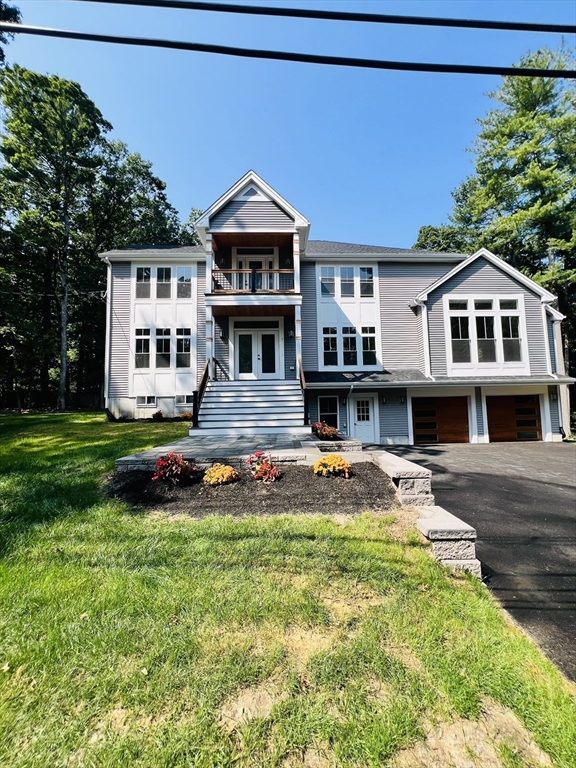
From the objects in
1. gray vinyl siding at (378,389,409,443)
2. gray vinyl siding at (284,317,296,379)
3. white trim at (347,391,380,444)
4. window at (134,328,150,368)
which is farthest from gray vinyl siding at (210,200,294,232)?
gray vinyl siding at (378,389,409,443)

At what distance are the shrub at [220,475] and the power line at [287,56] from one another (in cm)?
438

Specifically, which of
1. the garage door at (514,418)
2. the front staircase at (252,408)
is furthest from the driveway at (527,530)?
the garage door at (514,418)

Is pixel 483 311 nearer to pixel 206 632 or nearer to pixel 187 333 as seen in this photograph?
pixel 187 333

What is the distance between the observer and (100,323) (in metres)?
26.3

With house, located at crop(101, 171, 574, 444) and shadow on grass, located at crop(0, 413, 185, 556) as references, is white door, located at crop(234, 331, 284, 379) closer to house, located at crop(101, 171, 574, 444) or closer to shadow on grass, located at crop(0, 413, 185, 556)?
house, located at crop(101, 171, 574, 444)

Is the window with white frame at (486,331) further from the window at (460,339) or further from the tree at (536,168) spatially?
the tree at (536,168)

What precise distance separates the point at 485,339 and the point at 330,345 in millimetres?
6293

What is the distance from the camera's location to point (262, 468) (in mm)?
4727

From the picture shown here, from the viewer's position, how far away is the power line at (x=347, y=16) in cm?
248

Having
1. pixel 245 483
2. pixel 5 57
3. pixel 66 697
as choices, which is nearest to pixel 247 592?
pixel 66 697

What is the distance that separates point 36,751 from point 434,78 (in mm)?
6939

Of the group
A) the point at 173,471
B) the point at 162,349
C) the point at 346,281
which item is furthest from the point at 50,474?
the point at 346,281

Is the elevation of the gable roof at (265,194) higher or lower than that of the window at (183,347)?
higher

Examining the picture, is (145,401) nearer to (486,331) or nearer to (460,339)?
(460,339)
